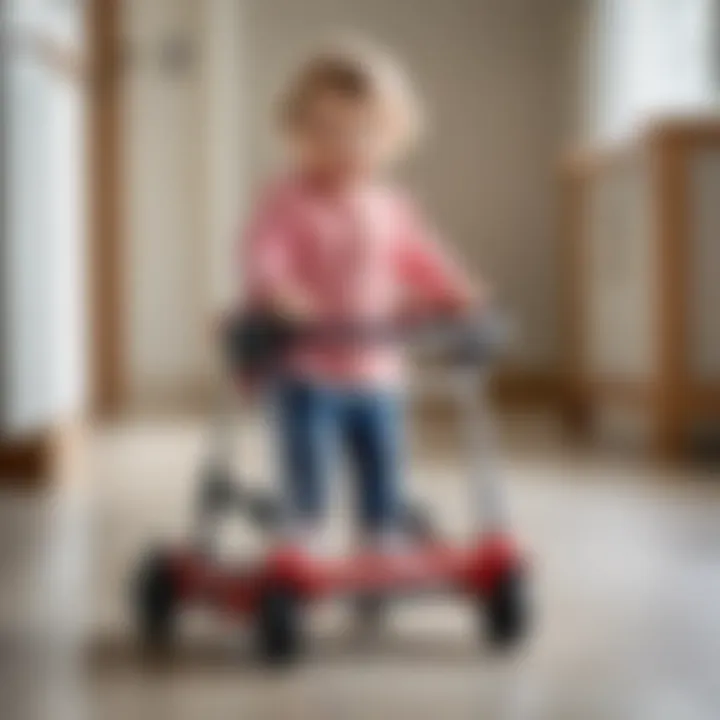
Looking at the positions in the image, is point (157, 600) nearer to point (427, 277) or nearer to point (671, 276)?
point (427, 277)

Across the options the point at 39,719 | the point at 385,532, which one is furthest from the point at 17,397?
the point at 39,719

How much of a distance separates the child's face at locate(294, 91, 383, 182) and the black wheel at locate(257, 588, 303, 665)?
48cm

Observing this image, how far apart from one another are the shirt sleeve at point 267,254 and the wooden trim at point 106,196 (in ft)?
10.0

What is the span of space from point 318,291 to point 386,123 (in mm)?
199

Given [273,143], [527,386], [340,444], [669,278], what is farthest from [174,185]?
[340,444]

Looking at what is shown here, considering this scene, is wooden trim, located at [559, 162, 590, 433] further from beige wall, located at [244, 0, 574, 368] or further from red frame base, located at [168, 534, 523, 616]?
red frame base, located at [168, 534, 523, 616]

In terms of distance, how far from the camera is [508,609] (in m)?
1.58

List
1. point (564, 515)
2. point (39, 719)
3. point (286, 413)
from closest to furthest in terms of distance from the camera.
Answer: point (39, 719) → point (286, 413) → point (564, 515)

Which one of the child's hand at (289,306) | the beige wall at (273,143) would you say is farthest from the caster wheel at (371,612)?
the beige wall at (273,143)

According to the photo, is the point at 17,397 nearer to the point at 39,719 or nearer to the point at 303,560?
the point at 303,560

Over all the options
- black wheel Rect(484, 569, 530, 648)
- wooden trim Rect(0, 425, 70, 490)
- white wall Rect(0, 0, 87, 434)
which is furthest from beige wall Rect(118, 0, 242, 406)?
black wheel Rect(484, 569, 530, 648)

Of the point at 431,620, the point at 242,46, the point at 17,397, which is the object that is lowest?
the point at 431,620

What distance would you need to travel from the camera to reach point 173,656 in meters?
1.53

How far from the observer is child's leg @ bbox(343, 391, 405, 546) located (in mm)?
1717
